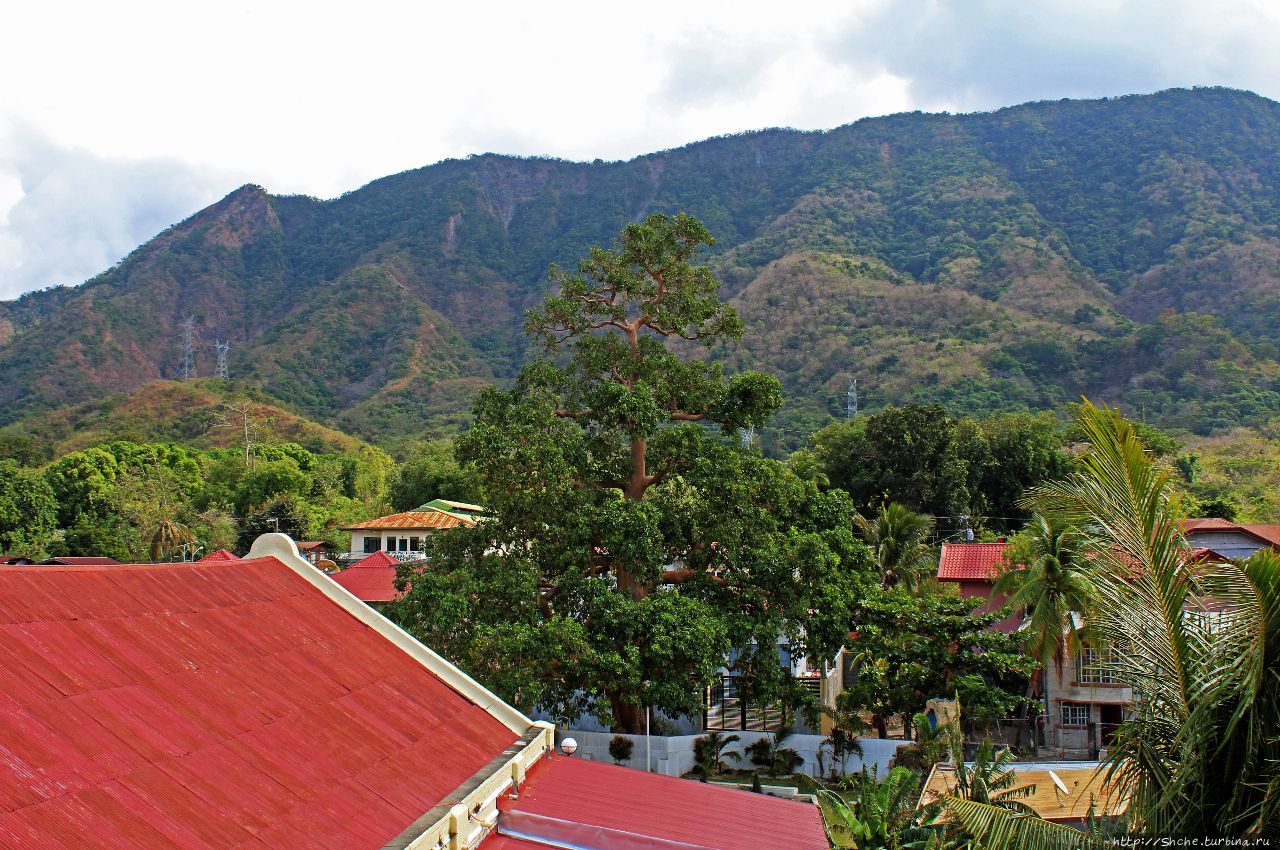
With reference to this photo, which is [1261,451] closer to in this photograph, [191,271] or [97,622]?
[97,622]

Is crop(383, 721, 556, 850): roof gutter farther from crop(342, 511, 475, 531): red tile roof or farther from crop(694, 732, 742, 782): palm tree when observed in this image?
crop(342, 511, 475, 531): red tile roof

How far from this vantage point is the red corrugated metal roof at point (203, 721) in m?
4.68

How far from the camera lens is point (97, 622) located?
6.28 meters

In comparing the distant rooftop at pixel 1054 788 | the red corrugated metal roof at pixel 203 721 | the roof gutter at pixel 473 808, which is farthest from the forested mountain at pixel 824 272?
the red corrugated metal roof at pixel 203 721

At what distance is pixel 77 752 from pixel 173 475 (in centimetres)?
6628

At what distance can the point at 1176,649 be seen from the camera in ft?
17.9

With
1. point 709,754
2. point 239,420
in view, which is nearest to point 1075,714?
point 709,754

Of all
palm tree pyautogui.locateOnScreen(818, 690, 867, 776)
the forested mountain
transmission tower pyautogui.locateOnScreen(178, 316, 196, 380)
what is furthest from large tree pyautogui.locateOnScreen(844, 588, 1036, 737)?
transmission tower pyautogui.locateOnScreen(178, 316, 196, 380)

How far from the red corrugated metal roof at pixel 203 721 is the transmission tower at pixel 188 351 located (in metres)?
123

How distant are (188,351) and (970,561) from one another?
4652 inches

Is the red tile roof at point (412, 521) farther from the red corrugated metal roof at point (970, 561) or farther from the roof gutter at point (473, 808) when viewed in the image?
the roof gutter at point (473, 808)

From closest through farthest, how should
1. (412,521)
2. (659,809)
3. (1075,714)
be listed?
(659,809) → (1075,714) → (412,521)

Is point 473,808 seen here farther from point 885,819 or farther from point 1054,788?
point 1054,788

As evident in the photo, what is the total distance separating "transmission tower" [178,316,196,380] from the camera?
125 metres
